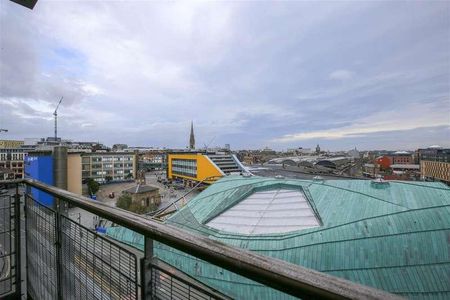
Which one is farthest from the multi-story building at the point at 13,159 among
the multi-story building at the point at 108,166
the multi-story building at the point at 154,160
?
the multi-story building at the point at 154,160

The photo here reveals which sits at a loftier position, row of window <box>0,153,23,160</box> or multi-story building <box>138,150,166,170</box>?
row of window <box>0,153,23,160</box>

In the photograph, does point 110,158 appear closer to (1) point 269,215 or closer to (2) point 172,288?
(1) point 269,215

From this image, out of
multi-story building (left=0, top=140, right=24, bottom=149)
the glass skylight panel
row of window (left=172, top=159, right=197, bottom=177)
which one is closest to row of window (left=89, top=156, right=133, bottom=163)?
row of window (left=172, top=159, right=197, bottom=177)

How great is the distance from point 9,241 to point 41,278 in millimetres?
688

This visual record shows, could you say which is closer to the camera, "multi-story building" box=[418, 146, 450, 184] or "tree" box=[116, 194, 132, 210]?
"tree" box=[116, 194, 132, 210]

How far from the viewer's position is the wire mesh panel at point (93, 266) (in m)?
1.63

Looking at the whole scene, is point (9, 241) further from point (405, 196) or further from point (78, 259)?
point (405, 196)

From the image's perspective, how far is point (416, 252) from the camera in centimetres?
1321

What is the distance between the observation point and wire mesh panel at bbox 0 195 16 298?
303 centimetres

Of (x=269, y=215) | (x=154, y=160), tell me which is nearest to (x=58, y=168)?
(x=269, y=215)

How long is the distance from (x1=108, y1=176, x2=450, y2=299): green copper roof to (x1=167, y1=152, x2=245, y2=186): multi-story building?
37.4 metres

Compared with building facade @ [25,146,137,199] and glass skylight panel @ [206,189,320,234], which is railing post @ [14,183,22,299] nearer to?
glass skylight panel @ [206,189,320,234]

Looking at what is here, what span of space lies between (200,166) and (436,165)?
57882 mm

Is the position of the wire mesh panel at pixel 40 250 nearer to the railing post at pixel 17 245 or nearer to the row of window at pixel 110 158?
the railing post at pixel 17 245
